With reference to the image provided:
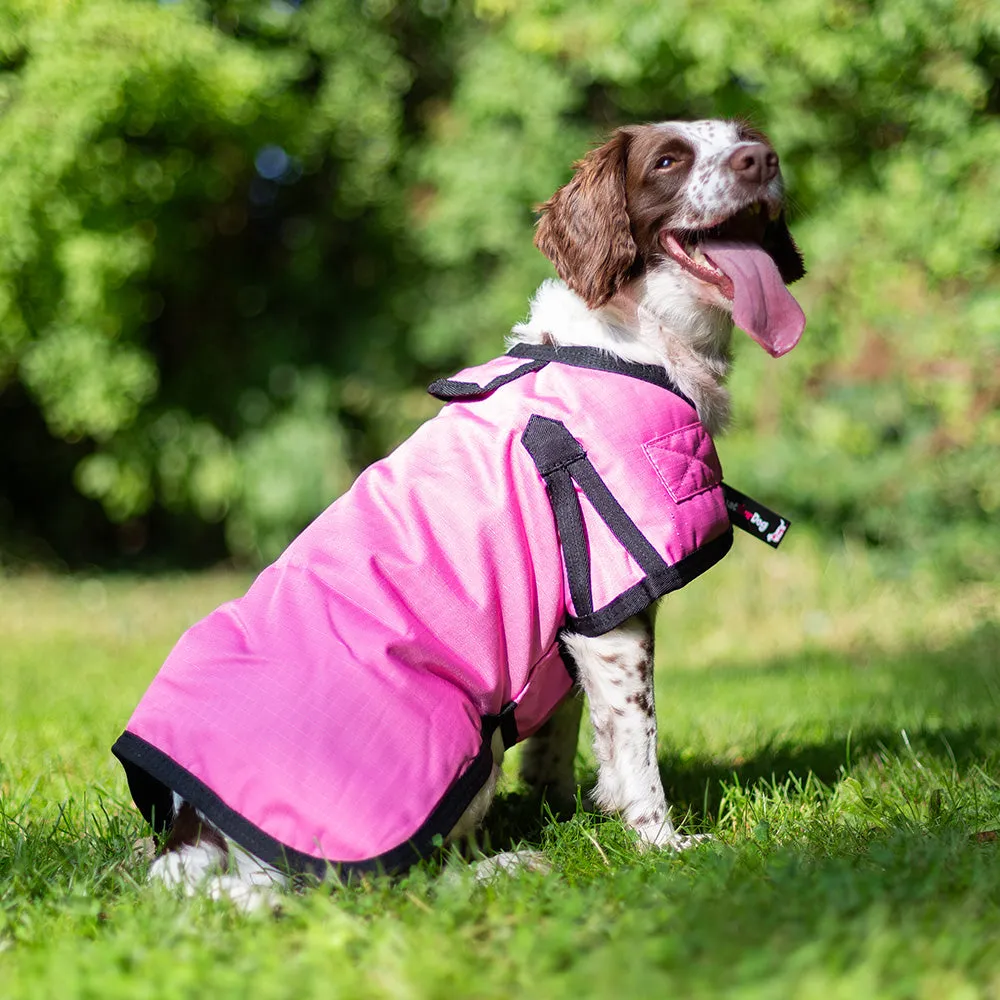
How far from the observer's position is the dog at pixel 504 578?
2.29m

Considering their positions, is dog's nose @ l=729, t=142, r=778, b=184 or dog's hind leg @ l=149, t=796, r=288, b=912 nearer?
dog's hind leg @ l=149, t=796, r=288, b=912

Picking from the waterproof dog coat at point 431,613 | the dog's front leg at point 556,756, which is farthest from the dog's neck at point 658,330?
the dog's front leg at point 556,756

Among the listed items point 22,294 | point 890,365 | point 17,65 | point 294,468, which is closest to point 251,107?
point 17,65

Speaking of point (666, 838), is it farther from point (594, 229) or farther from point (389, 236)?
point (389, 236)

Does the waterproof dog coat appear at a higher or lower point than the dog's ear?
lower

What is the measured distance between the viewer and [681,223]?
9.64 feet

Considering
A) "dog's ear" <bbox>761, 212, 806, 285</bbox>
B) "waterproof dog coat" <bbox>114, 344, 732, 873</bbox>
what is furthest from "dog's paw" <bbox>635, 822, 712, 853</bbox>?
"dog's ear" <bbox>761, 212, 806, 285</bbox>

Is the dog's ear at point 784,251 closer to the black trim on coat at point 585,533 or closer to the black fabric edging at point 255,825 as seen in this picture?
the black trim on coat at point 585,533

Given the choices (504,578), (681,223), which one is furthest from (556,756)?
(681,223)

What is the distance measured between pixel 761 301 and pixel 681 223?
30 centimetres

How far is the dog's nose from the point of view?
9.64 feet

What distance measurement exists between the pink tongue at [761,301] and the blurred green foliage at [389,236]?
9.62 feet

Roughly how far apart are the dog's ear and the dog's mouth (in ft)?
0.54

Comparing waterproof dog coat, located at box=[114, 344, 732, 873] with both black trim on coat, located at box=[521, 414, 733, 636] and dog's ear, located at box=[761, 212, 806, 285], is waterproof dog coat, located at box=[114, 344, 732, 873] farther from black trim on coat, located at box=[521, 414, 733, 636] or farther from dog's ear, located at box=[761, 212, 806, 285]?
dog's ear, located at box=[761, 212, 806, 285]
